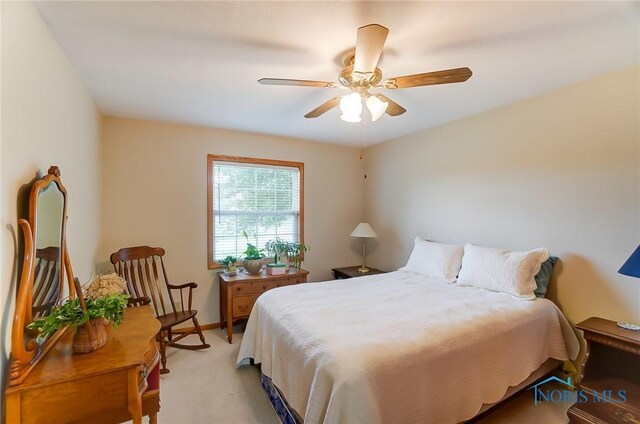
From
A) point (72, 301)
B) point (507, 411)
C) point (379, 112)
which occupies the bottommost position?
point (507, 411)

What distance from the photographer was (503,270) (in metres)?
2.50

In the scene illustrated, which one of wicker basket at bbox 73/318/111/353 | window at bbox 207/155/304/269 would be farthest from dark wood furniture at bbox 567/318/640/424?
window at bbox 207/155/304/269

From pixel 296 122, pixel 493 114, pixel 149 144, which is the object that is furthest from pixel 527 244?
pixel 149 144

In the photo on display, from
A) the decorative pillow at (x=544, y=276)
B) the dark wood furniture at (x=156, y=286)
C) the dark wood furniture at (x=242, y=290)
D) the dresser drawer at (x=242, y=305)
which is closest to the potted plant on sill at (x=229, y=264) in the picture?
the dark wood furniture at (x=242, y=290)

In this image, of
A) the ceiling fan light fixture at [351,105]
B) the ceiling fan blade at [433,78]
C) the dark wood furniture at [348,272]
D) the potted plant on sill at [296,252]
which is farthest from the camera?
the dark wood furniture at [348,272]

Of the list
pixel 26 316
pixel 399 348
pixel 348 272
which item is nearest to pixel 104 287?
pixel 26 316

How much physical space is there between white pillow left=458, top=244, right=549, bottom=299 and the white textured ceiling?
1.38m

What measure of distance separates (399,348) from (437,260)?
5.63 ft

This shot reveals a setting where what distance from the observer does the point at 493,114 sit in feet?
9.67

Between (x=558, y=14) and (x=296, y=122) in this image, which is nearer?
(x=558, y=14)

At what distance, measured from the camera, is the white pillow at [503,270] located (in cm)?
239

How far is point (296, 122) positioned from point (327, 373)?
2.59m

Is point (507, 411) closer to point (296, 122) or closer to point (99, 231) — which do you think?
point (296, 122)

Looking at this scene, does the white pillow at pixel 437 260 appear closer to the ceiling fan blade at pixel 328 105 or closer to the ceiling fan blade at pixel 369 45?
the ceiling fan blade at pixel 328 105
